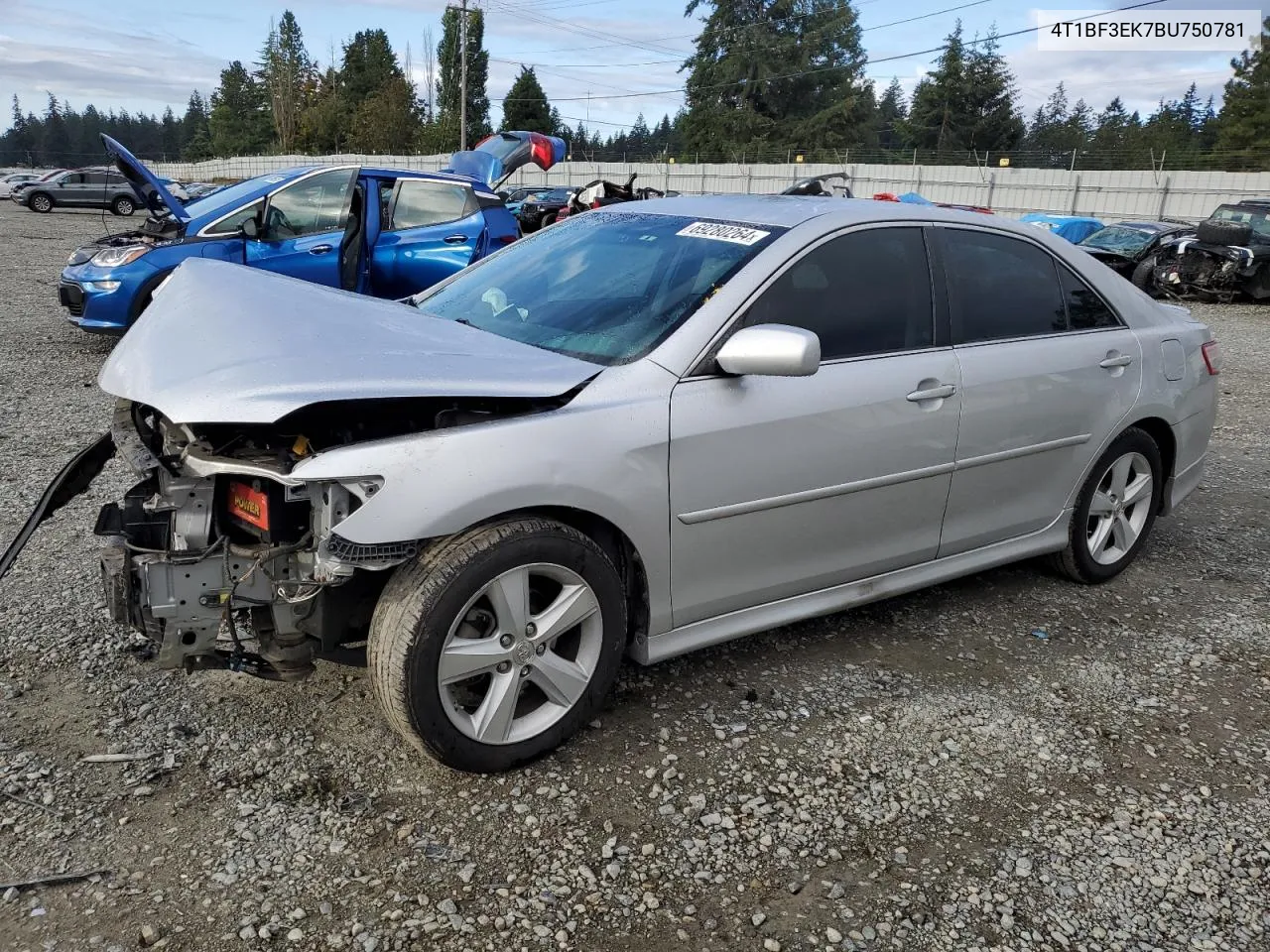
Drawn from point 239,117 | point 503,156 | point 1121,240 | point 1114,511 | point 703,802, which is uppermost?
point 239,117

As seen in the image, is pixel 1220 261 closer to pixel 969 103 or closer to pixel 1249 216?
pixel 1249 216

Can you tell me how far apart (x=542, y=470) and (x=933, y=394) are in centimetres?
154

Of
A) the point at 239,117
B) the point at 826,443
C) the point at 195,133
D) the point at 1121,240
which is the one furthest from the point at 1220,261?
the point at 195,133

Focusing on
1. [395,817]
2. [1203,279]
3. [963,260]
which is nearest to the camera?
[395,817]

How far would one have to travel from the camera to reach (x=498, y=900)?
2.31 meters

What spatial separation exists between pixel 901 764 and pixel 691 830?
737 millimetres

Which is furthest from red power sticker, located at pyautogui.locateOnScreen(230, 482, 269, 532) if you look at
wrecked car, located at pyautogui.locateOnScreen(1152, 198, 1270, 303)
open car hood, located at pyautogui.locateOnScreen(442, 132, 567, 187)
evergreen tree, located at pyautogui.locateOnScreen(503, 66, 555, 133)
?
evergreen tree, located at pyautogui.locateOnScreen(503, 66, 555, 133)

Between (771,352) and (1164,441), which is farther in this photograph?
(1164,441)

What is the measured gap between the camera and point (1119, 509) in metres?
4.34

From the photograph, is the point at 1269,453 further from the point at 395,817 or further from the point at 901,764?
the point at 395,817

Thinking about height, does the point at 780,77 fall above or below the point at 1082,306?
above

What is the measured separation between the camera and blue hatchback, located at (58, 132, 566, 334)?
8000 millimetres

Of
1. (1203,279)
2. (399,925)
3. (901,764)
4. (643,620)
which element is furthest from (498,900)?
(1203,279)

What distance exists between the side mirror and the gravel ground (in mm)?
1139
